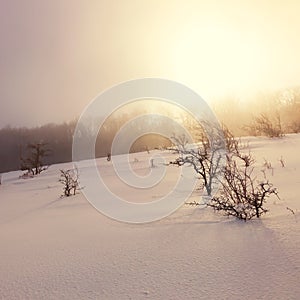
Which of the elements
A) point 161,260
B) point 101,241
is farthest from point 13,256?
point 161,260

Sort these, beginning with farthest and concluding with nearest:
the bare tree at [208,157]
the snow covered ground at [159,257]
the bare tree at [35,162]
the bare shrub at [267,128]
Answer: the bare tree at [35,162], the bare shrub at [267,128], the bare tree at [208,157], the snow covered ground at [159,257]

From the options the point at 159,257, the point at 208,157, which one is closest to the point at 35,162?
the point at 208,157

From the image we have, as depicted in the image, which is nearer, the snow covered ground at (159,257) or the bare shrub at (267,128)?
the snow covered ground at (159,257)

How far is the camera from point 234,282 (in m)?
1.86

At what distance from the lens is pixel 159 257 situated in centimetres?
237

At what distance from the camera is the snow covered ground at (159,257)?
6.12 ft

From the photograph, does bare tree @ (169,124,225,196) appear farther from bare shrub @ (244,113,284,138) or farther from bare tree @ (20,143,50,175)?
bare tree @ (20,143,50,175)

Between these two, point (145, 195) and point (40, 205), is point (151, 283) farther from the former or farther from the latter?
point (40, 205)

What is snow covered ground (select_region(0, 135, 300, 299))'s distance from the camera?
1.87 m

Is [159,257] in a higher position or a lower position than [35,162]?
lower

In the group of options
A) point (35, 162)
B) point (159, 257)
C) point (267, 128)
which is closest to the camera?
point (159, 257)

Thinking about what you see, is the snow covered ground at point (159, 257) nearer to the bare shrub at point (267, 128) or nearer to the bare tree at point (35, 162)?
the bare shrub at point (267, 128)

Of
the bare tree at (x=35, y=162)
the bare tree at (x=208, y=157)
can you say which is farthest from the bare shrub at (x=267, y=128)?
the bare tree at (x=35, y=162)

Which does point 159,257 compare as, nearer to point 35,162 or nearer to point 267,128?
A: point 267,128
